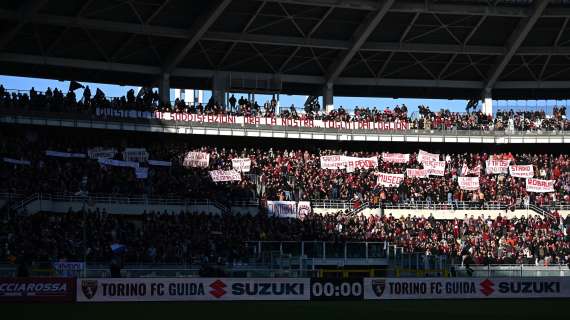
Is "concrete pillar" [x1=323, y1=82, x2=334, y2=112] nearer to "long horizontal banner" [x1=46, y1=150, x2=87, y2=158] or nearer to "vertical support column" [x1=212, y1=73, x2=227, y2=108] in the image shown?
"vertical support column" [x1=212, y1=73, x2=227, y2=108]

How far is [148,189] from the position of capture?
5188cm

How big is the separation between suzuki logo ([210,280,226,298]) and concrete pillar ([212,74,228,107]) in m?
29.4

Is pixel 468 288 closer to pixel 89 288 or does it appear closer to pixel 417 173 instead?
pixel 89 288

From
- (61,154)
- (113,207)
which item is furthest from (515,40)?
(61,154)

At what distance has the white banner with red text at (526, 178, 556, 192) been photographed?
57.2 meters

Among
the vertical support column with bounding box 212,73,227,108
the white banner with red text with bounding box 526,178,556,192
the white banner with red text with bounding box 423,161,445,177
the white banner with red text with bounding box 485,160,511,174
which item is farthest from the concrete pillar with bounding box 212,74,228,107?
the white banner with red text with bounding box 526,178,556,192

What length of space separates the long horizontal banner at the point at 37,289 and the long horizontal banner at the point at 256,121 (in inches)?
947

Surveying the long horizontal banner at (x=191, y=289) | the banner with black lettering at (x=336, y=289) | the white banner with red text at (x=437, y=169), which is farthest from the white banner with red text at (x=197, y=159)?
the banner with black lettering at (x=336, y=289)

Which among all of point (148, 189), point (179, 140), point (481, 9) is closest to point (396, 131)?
point (481, 9)

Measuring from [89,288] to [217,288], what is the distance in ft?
15.1

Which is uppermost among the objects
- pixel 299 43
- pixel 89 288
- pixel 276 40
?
pixel 276 40

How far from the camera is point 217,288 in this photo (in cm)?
3428

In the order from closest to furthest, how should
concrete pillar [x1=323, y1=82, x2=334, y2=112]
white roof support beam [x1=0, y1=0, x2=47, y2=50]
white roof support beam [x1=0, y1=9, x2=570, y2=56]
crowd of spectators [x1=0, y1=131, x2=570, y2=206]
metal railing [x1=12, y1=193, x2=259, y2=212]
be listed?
metal railing [x1=12, y1=193, x2=259, y2=212]
white roof support beam [x1=0, y1=0, x2=47, y2=50]
crowd of spectators [x1=0, y1=131, x2=570, y2=206]
white roof support beam [x1=0, y1=9, x2=570, y2=56]
concrete pillar [x1=323, y1=82, x2=334, y2=112]

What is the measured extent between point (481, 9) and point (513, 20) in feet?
10.7
